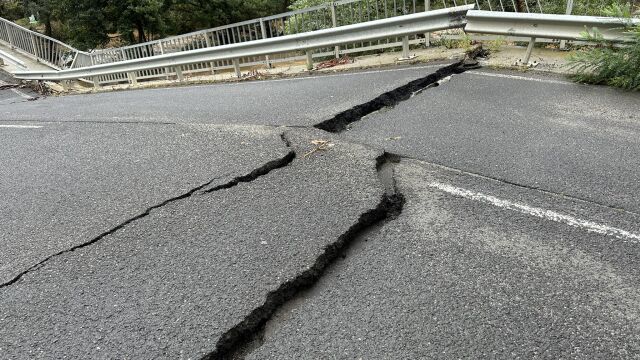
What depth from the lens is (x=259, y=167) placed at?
413cm

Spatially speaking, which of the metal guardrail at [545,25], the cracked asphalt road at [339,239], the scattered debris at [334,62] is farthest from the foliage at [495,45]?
the cracked asphalt road at [339,239]

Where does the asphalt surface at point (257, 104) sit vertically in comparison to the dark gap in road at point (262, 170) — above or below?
above

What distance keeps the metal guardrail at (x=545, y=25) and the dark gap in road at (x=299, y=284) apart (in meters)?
4.73

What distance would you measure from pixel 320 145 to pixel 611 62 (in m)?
4.33

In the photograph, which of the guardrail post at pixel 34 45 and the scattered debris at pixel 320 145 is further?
the guardrail post at pixel 34 45

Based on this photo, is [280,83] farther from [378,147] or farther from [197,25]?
[197,25]

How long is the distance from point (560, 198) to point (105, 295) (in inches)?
127

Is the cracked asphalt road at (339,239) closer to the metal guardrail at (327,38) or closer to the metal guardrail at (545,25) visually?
the metal guardrail at (545,25)

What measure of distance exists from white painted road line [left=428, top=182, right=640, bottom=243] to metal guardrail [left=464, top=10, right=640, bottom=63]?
4.20 metres

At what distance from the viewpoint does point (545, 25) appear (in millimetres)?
6934

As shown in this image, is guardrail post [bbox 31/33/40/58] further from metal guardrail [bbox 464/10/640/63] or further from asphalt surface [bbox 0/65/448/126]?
metal guardrail [bbox 464/10/640/63]

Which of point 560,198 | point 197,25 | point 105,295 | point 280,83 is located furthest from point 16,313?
point 197,25

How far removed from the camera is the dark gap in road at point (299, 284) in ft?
7.31

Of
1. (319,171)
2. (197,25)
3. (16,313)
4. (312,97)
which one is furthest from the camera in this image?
(197,25)
